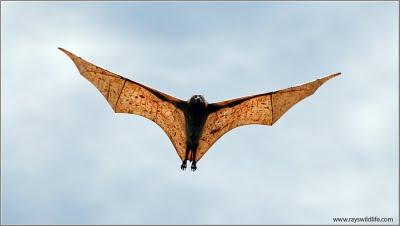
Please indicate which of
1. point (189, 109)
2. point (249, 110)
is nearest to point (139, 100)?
point (189, 109)

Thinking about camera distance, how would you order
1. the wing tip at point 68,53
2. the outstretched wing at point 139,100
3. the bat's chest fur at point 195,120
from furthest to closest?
the outstretched wing at point 139,100 → the bat's chest fur at point 195,120 → the wing tip at point 68,53

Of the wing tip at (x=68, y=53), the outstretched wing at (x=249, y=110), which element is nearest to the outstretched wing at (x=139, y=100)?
the wing tip at (x=68, y=53)

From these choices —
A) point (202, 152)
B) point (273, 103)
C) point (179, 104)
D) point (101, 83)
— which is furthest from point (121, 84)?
point (273, 103)

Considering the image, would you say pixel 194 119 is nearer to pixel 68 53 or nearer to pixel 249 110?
pixel 249 110

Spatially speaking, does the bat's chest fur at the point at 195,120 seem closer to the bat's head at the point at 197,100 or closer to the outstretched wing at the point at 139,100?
the bat's head at the point at 197,100

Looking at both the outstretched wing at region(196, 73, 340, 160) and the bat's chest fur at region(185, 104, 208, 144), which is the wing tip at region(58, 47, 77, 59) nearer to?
the bat's chest fur at region(185, 104, 208, 144)

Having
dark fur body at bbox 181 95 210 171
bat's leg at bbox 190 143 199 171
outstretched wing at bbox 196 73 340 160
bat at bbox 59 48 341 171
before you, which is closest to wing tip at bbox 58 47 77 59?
bat at bbox 59 48 341 171

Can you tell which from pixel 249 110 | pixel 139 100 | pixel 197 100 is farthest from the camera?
pixel 139 100
